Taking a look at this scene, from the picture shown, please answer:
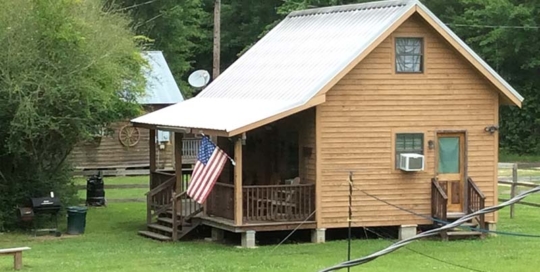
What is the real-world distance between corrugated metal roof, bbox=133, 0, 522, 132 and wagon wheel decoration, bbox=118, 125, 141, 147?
1551 centimetres

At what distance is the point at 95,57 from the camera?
23.5 metres

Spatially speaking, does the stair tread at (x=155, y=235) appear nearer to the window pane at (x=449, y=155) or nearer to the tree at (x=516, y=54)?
the window pane at (x=449, y=155)

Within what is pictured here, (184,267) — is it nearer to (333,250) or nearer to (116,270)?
(116,270)

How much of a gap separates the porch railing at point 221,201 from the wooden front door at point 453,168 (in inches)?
182

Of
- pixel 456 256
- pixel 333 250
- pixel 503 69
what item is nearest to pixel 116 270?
pixel 333 250

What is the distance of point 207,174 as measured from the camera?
20031 mm

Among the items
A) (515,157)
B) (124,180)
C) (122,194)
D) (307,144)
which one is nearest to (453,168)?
(307,144)

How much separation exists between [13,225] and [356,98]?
8725 millimetres

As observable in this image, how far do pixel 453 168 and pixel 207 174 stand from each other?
18.1ft

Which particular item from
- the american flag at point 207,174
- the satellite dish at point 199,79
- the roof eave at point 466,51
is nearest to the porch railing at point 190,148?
the satellite dish at point 199,79

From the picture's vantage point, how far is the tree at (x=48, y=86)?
22.2 meters

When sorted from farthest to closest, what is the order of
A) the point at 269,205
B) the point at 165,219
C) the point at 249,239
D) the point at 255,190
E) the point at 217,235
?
the point at 165,219, the point at 217,235, the point at 269,205, the point at 255,190, the point at 249,239

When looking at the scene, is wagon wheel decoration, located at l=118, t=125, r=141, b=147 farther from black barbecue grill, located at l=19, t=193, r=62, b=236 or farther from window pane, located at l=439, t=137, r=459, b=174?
window pane, located at l=439, t=137, r=459, b=174

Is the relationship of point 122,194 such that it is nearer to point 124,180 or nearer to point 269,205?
point 124,180
